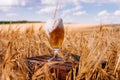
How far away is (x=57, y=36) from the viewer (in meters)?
2.07

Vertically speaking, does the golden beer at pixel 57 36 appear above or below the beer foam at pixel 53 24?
below

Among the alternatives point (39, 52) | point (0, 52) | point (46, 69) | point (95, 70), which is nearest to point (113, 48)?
point (95, 70)

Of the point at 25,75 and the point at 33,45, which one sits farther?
the point at 33,45

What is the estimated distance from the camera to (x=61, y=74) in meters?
1.93

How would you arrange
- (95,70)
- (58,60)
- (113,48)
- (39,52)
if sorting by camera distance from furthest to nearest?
1. (39,52)
2. (113,48)
3. (58,60)
4. (95,70)

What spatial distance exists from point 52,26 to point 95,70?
1.24 feet

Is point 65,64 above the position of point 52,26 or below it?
below

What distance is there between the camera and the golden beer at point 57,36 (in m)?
2.07

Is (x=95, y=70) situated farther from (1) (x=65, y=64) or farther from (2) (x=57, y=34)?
(2) (x=57, y=34)

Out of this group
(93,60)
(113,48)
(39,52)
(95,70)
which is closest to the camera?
(93,60)

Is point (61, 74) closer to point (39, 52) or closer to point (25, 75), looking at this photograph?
point (25, 75)

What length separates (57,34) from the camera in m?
2.07

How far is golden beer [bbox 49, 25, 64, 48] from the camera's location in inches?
81.4

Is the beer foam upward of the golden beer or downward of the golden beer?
upward
